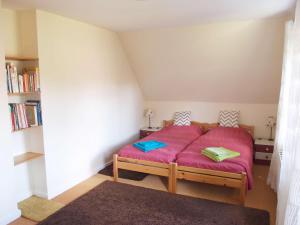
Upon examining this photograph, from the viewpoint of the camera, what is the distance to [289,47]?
2709 millimetres

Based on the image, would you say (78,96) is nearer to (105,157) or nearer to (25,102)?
(25,102)

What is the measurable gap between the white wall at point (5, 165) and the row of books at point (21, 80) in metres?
0.17

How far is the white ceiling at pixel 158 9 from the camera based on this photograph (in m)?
2.47

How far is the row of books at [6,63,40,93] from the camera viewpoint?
8.26 feet

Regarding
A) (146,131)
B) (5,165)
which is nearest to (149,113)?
(146,131)

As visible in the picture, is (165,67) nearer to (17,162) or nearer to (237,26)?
(237,26)

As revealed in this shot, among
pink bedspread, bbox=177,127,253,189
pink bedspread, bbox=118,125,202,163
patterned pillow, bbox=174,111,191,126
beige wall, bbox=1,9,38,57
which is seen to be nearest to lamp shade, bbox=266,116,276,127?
pink bedspread, bbox=177,127,253,189

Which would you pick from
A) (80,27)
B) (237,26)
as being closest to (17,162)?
(80,27)

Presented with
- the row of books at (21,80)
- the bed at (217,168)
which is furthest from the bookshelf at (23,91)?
the bed at (217,168)

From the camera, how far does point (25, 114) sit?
2.72 meters

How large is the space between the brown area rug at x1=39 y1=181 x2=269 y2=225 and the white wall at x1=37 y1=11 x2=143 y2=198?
0.57m

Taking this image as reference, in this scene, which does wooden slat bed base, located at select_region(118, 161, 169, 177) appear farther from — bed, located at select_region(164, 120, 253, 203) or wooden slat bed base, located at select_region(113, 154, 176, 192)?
bed, located at select_region(164, 120, 253, 203)

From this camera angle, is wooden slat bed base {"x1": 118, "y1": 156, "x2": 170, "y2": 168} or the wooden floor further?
wooden slat bed base {"x1": 118, "y1": 156, "x2": 170, "y2": 168}

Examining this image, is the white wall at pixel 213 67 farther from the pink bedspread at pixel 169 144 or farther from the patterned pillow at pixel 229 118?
the pink bedspread at pixel 169 144
